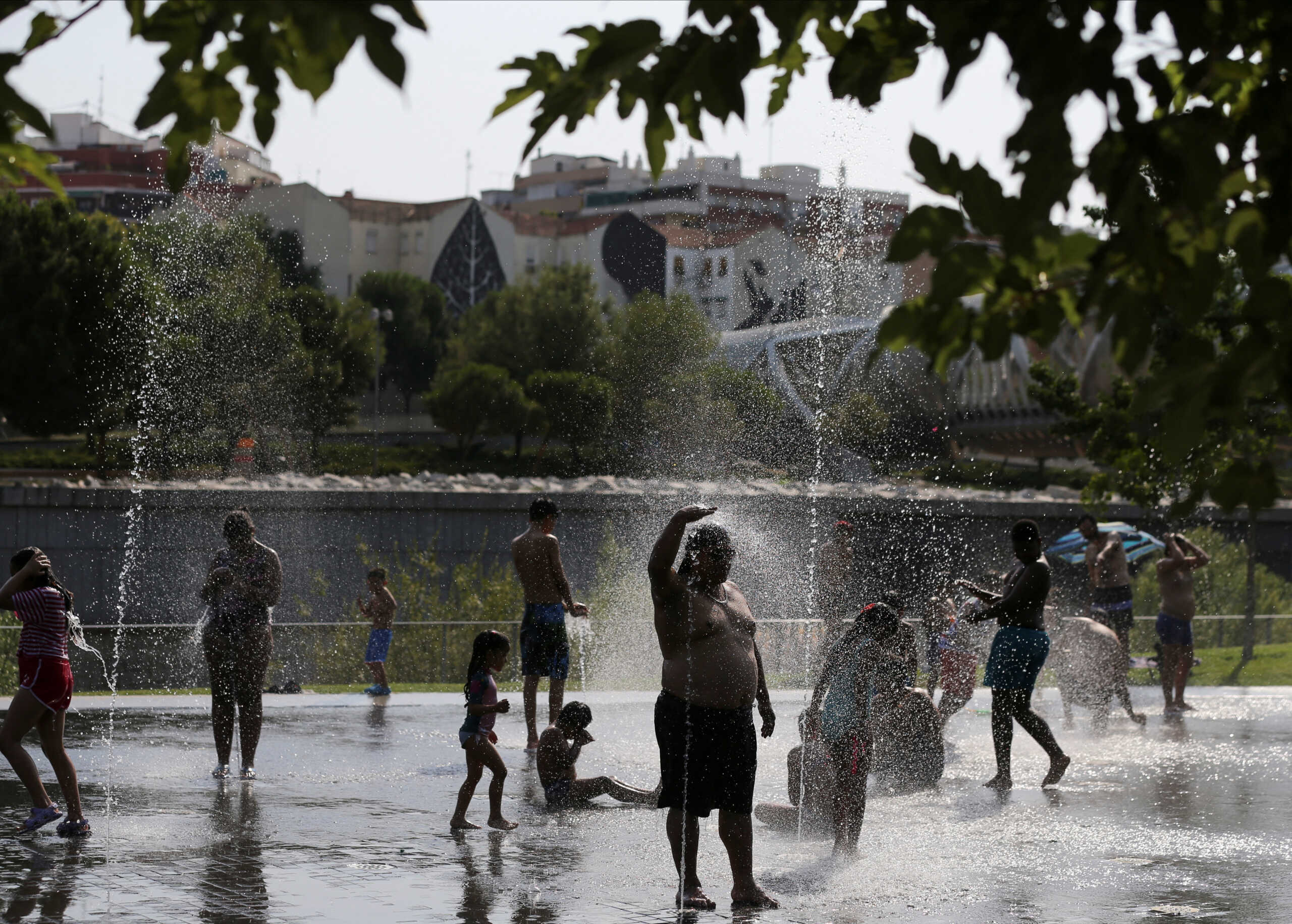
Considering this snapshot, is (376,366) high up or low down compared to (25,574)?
up

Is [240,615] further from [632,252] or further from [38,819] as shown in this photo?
[632,252]

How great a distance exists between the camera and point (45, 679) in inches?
306

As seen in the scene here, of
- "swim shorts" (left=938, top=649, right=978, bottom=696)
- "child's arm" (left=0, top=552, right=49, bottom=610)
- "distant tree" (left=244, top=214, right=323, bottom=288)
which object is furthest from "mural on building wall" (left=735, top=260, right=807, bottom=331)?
"child's arm" (left=0, top=552, right=49, bottom=610)

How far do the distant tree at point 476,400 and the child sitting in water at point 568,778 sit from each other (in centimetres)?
6219

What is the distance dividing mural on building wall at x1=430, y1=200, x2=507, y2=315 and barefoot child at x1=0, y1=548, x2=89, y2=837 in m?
100.0

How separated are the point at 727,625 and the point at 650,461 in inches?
2027

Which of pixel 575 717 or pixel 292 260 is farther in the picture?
pixel 292 260

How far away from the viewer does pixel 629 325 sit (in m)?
62.0

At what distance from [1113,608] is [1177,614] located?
0.83m

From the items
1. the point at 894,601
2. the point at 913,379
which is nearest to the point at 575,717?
the point at 894,601

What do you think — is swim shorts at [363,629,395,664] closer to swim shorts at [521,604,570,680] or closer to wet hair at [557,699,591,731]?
swim shorts at [521,604,570,680]

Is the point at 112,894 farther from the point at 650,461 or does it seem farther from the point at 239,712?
the point at 650,461

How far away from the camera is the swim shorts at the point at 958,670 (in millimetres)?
12789

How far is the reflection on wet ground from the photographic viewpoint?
6.48 meters
